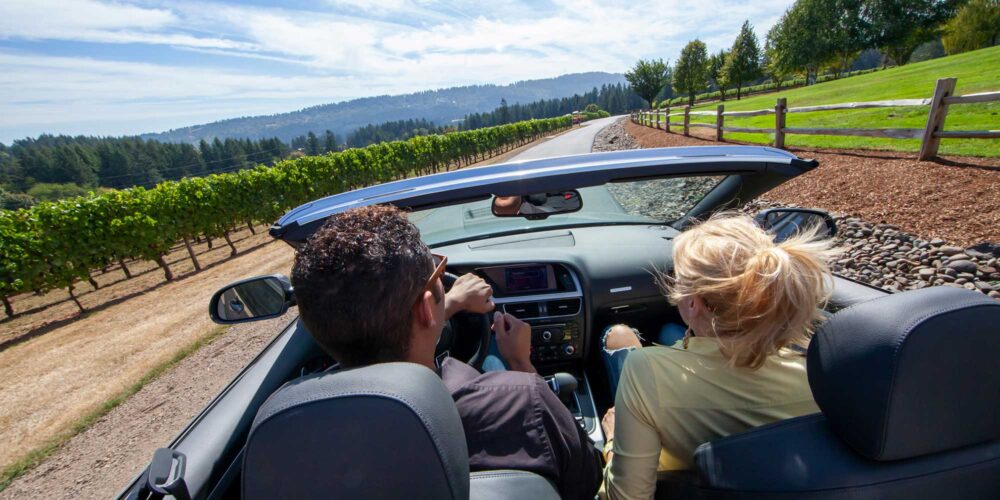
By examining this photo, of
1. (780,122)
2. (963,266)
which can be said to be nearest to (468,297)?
(963,266)

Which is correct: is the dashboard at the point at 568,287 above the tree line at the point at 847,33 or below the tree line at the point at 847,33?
below

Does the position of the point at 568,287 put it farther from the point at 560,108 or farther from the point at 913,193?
the point at 560,108

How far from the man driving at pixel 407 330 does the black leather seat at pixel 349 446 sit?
0.30 m

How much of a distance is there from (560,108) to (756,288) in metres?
194

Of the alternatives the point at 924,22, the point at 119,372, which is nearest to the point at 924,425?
the point at 119,372

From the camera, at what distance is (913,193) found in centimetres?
670

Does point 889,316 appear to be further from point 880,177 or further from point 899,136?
point 899,136

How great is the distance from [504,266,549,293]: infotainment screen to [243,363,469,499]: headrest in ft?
7.15

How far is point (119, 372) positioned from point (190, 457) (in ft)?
22.3

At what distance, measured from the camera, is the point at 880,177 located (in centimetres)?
770

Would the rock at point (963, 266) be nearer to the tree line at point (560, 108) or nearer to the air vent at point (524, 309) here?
the air vent at point (524, 309)

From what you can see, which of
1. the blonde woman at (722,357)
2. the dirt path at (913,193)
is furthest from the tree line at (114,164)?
the blonde woman at (722,357)

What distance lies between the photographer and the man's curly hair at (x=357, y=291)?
1.03 meters

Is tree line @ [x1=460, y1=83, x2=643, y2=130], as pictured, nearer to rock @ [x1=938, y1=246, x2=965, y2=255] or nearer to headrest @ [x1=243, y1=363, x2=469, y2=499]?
rock @ [x1=938, y1=246, x2=965, y2=255]
